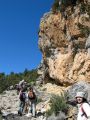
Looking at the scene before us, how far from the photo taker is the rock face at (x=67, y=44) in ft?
84.9

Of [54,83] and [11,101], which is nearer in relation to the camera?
[11,101]

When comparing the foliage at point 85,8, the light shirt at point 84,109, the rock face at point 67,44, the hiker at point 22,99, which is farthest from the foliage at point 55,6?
the light shirt at point 84,109

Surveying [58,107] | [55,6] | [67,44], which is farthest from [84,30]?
[58,107]

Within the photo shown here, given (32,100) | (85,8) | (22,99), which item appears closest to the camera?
(32,100)

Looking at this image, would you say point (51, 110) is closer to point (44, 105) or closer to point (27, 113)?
point (27, 113)

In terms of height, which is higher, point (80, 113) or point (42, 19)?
point (42, 19)

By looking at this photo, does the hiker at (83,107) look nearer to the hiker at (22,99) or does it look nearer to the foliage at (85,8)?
the hiker at (22,99)

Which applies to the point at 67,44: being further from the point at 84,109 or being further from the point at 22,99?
the point at 84,109

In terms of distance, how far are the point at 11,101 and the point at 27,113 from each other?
7919 mm

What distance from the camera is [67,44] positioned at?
96.2ft

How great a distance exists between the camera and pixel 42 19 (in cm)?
3362

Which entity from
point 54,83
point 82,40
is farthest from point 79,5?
point 54,83

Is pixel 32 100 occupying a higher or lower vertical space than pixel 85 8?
lower

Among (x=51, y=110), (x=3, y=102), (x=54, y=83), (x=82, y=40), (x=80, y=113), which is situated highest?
(x=82, y=40)
